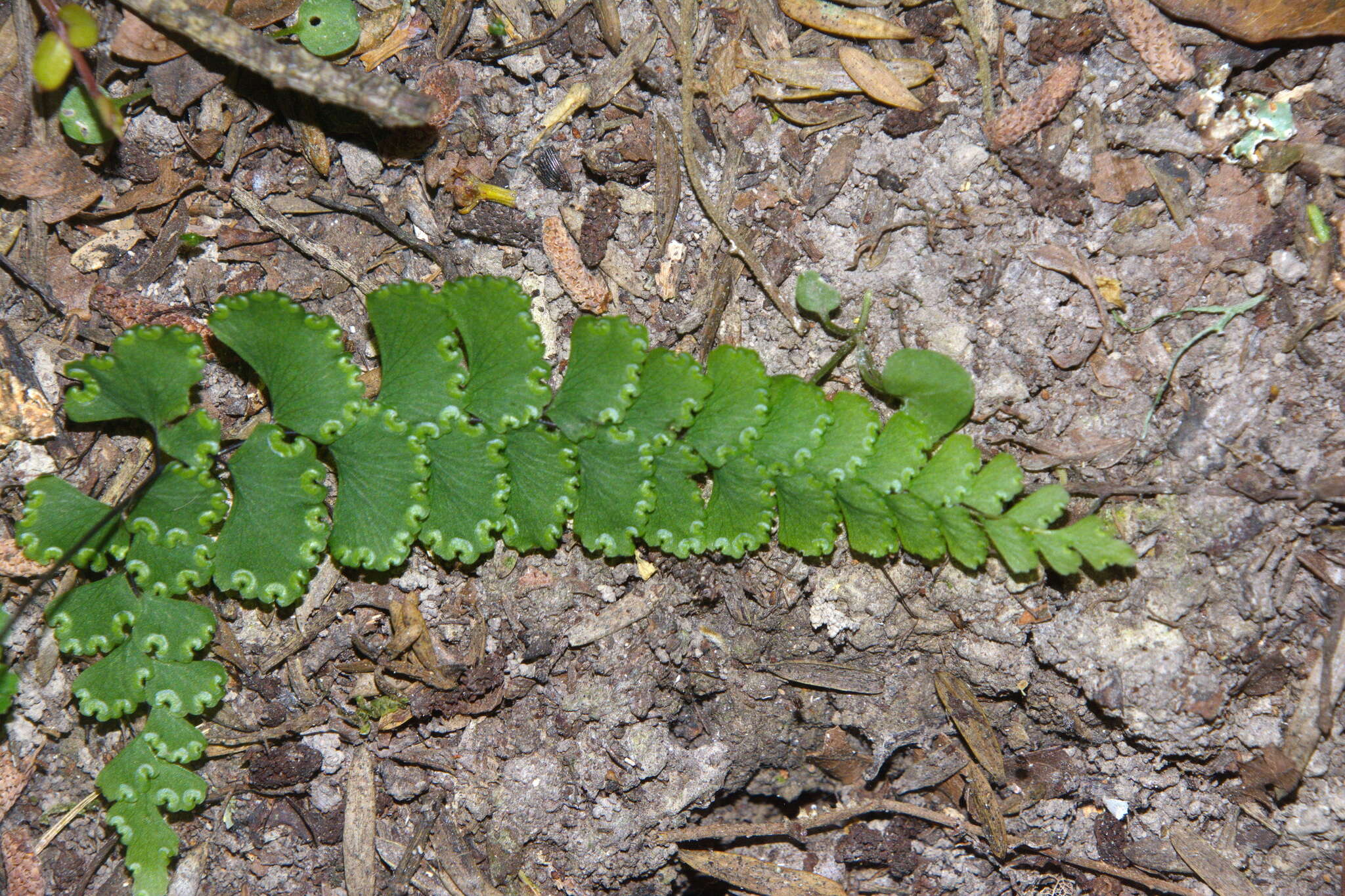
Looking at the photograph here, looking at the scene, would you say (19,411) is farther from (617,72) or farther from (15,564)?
(617,72)

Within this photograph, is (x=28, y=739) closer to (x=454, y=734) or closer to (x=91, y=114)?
(x=454, y=734)

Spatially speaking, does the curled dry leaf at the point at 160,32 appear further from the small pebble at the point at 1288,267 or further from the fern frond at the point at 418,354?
the small pebble at the point at 1288,267

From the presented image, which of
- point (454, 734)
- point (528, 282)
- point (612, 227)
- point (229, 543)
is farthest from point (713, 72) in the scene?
point (454, 734)

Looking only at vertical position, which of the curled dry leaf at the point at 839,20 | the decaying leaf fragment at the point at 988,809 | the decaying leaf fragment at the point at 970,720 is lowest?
the decaying leaf fragment at the point at 988,809

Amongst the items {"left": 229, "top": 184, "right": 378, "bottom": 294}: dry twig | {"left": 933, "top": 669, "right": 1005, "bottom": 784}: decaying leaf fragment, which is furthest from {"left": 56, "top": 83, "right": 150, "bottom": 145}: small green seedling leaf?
{"left": 933, "top": 669, "right": 1005, "bottom": 784}: decaying leaf fragment

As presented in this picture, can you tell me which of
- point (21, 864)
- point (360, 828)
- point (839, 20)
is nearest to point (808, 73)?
point (839, 20)

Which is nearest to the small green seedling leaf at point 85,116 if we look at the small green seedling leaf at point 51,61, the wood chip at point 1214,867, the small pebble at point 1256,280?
the small green seedling leaf at point 51,61
